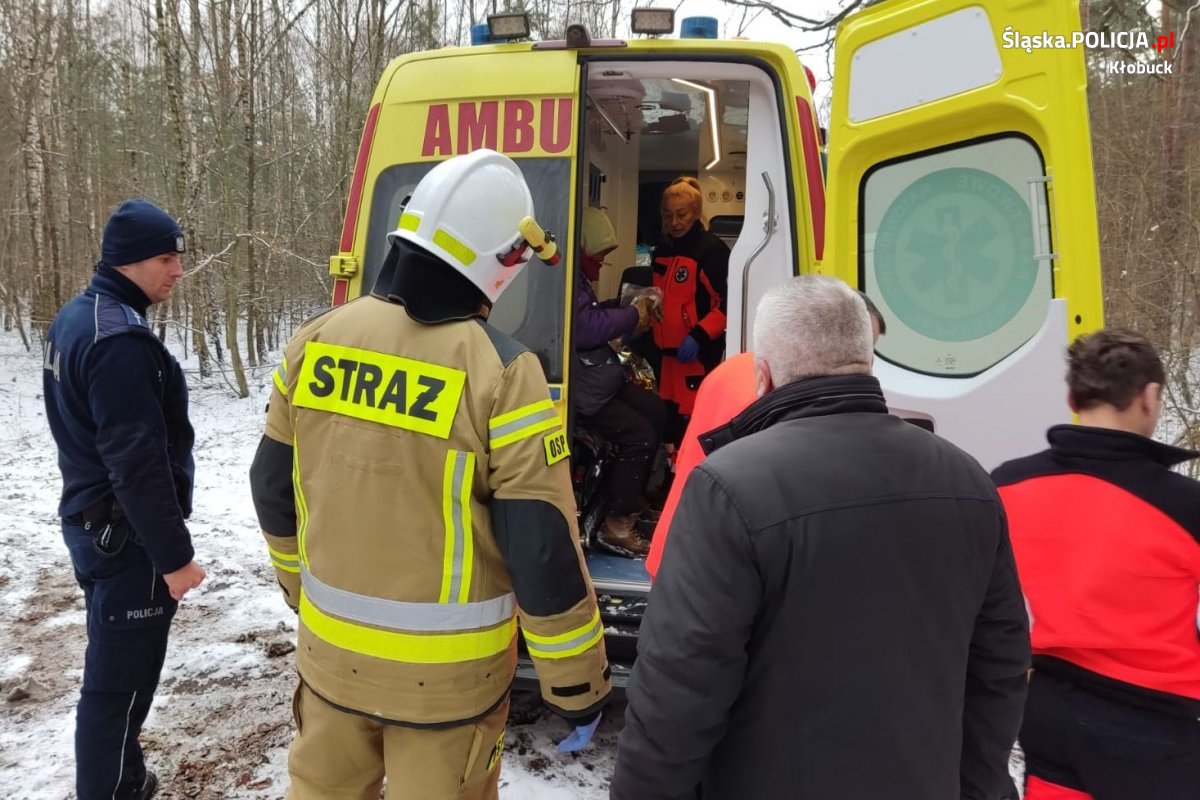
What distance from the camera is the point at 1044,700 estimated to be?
1829 mm

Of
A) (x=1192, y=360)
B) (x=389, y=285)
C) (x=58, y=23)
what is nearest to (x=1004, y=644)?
(x=389, y=285)

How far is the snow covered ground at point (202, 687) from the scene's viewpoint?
276 centimetres

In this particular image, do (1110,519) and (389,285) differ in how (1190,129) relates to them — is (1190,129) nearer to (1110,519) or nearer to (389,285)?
(1110,519)

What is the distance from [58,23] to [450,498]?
58.6 ft

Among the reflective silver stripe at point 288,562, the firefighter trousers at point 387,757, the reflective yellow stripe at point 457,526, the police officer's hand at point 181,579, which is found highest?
the reflective yellow stripe at point 457,526

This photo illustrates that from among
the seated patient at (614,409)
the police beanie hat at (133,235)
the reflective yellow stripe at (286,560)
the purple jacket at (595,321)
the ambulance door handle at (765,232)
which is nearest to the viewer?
the reflective yellow stripe at (286,560)

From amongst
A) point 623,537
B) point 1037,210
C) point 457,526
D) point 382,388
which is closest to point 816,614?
point 457,526

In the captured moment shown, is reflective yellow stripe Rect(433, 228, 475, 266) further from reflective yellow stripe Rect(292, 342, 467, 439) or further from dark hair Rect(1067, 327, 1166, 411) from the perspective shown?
dark hair Rect(1067, 327, 1166, 411)

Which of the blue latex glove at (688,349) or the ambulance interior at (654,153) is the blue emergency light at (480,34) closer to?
the ambulance interior at (654,153)

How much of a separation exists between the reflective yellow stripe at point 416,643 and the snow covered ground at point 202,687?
1.36 m

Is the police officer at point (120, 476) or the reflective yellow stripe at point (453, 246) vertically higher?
the reflective yellow stripe at point (453, 246)

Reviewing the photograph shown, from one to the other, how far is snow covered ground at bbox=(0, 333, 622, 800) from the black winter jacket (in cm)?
171

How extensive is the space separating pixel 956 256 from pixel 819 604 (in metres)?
1.59

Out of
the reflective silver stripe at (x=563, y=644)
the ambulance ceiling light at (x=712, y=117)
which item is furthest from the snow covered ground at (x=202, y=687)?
the ambulance ceiling light at (x=712, y=117)
